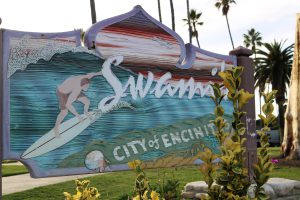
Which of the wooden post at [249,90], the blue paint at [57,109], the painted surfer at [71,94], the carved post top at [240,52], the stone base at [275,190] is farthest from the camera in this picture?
the carved post top at [240,52]

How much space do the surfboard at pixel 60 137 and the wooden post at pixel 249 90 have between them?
9.35 feet

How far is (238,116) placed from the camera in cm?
191

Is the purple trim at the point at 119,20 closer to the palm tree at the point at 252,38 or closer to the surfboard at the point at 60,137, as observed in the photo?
the surfboard at the point at 60,137

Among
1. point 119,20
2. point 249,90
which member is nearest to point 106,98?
point 119,20

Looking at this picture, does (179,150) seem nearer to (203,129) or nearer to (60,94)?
(203,129)

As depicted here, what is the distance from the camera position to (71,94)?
4.62 metres

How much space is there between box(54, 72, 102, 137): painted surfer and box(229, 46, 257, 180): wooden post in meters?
2.81

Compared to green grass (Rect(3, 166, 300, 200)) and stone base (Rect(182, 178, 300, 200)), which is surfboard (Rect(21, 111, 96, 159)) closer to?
stone base (Rect(182, 178, 300, 200))

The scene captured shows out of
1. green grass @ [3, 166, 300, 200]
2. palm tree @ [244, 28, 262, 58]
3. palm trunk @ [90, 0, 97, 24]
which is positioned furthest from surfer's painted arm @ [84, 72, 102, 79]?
palm tree @ [244, 28, 262, 58]

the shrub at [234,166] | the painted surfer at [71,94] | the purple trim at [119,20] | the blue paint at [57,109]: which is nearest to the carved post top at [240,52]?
the purple trim at [119,20]

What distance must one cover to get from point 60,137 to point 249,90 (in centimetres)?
338

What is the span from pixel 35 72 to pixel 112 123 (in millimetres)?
1104

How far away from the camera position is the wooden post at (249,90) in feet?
21.4

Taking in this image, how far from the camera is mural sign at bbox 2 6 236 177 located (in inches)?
169
